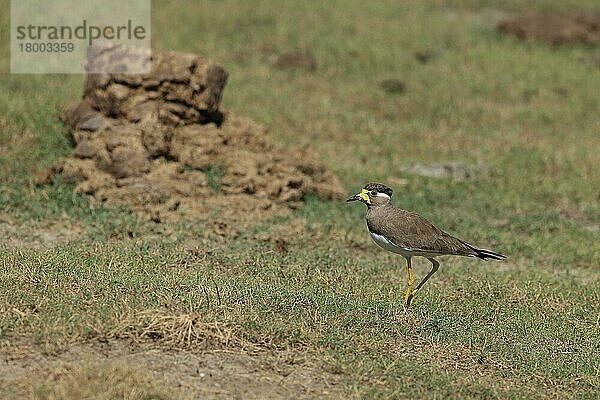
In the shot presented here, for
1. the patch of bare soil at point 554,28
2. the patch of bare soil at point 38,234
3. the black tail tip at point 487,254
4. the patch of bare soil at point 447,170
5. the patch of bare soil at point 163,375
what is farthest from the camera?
the patch of bare soil at point 554,28

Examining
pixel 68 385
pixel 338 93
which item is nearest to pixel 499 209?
pixel 338 93

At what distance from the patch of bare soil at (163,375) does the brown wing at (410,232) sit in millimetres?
1947

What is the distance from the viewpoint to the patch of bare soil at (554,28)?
2112cm

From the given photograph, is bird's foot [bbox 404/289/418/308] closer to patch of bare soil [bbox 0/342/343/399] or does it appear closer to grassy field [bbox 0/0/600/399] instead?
grassy field [bbox 0/0/600/399]

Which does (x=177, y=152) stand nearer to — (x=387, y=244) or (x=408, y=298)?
(x=387, y=244)

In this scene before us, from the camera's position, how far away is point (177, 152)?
40.4ft

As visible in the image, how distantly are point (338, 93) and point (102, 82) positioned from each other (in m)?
6.46

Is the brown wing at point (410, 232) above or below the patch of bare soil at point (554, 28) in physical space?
below

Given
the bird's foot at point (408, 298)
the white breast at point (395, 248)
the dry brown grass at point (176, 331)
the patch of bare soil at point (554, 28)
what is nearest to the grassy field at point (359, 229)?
the dry brown grass at point (176, 331)

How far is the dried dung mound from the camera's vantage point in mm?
11539

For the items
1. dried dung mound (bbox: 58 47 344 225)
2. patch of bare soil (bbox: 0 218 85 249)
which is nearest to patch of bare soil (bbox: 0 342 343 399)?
patch of bare soil (bbox: 0 218 85 249)

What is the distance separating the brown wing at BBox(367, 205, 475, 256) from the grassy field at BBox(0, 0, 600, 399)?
566 mm

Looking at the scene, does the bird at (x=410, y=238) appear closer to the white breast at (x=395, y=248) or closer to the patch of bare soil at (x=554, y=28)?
the white breast at (x=395, y=248)

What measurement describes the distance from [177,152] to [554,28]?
1236cm
